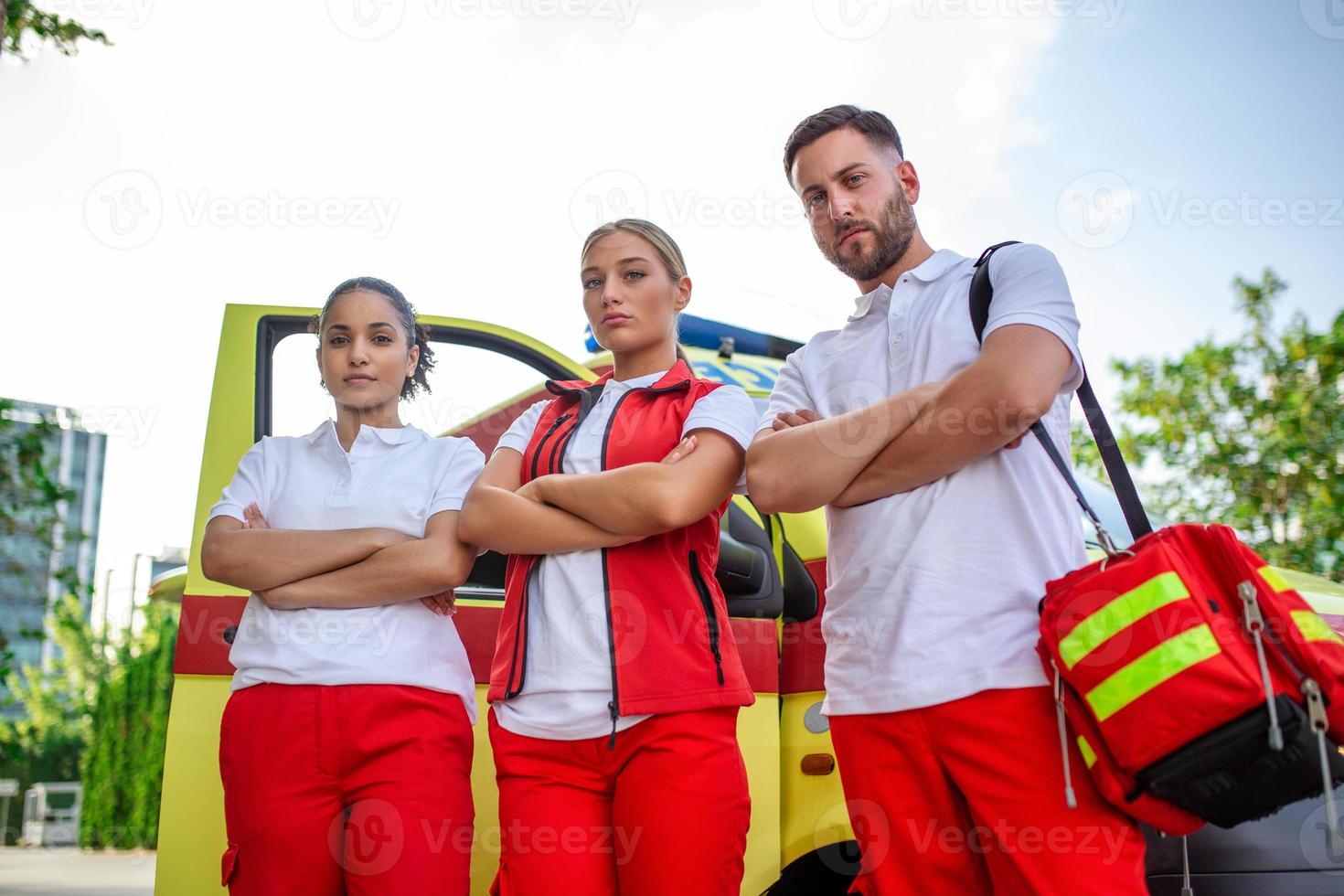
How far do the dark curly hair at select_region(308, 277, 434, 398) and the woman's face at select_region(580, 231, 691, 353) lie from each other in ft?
1.74

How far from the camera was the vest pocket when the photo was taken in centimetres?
189

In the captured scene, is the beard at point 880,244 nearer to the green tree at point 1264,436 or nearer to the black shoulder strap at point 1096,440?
the black shoulder strap at point 1096,440

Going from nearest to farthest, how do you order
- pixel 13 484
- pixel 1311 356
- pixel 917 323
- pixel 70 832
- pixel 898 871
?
1. pixel 898 871
2. pixel 917 323
3. pixel 13 484
4. pixel 1311 356
5. pixel 70 832

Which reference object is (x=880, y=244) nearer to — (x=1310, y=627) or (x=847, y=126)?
(x=847, y=126)

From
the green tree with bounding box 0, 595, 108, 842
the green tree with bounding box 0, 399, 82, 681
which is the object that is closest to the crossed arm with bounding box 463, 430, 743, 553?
the green tree with bounding box 0, 399, 82, 681

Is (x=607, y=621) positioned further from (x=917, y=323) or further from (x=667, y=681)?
(x=917, y=323)

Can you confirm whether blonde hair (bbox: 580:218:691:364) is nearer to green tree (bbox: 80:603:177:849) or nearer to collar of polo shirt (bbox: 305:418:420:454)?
collar of polo shirt (bbox: 305:418:420:454)

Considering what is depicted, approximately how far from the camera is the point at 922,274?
200 cm

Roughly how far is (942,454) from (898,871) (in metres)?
0.69

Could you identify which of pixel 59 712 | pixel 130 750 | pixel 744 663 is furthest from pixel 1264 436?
pixel 59 712

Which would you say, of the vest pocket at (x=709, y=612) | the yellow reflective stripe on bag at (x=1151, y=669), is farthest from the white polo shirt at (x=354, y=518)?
the yellow reflective stripe on bag at (x=1151, y=669)

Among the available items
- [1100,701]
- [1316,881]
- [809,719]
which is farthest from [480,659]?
[1316,881]

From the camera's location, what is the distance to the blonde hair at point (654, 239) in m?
2.25

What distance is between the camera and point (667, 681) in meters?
1.83
